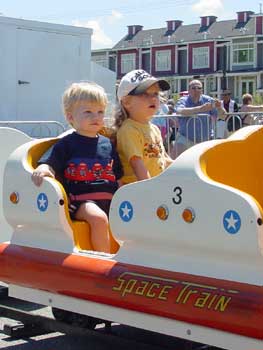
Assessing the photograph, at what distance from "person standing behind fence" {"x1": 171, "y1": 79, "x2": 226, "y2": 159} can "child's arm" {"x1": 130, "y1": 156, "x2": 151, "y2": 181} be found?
4.78 metres

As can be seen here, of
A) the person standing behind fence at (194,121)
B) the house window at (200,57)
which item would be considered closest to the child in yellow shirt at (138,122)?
the person standing behind fence at (194,121)

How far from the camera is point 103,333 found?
4137mm

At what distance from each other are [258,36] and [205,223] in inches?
2861

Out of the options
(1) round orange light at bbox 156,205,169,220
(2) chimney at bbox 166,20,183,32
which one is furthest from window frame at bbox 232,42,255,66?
(1) round orange light at bbox 156,205,169,220

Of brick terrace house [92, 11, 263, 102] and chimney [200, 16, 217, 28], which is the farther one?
chimney [200, 16, 217, 28]

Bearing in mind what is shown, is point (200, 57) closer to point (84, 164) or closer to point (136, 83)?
point (136, 83)

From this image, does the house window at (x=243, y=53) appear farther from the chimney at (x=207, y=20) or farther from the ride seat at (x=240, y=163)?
the ride seat at (x=240, y=163)

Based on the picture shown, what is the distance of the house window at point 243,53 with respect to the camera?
74375 mm

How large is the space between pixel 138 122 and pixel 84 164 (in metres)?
0.41

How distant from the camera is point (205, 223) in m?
3.46

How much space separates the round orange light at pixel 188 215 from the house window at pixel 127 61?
251ft

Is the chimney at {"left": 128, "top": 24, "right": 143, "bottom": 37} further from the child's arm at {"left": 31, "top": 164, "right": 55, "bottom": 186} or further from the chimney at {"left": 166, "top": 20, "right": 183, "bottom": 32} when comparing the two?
the child's arm at {"left": 31, "top": 164, "right": 55, "bottom": 186}

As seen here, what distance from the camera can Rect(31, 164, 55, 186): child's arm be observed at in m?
4.30

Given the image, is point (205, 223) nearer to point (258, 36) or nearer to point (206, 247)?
point (206, 247)
